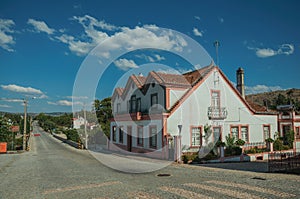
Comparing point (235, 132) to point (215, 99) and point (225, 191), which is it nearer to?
point (215, 99)

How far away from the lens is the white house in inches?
792

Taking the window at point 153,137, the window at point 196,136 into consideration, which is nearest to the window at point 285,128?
the window at point 196,136

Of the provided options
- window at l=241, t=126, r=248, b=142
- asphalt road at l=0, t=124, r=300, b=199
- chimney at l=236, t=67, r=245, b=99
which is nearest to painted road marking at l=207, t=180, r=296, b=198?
asphalt road at l=0, t=124, r=300, b=199

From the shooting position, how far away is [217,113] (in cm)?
2227

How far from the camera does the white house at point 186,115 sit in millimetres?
20109

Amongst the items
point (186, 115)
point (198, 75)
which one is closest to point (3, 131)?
point (186, 115)

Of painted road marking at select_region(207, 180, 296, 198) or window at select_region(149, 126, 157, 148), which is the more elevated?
window at select_region(149, 126, 157, 148)

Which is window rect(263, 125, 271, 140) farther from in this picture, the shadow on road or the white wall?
the shadow on road

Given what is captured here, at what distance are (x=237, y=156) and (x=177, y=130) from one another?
4825 mm

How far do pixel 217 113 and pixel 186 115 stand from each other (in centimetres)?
330

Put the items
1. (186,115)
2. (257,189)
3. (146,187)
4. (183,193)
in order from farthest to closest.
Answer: (186,115)
(146,187)
(257,189)
(183,193)

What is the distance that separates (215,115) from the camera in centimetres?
2212

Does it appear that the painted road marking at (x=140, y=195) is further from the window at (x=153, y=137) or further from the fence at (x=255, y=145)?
the fence at (x=255, y=145)

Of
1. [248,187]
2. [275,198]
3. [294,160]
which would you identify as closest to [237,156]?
[294,160]
